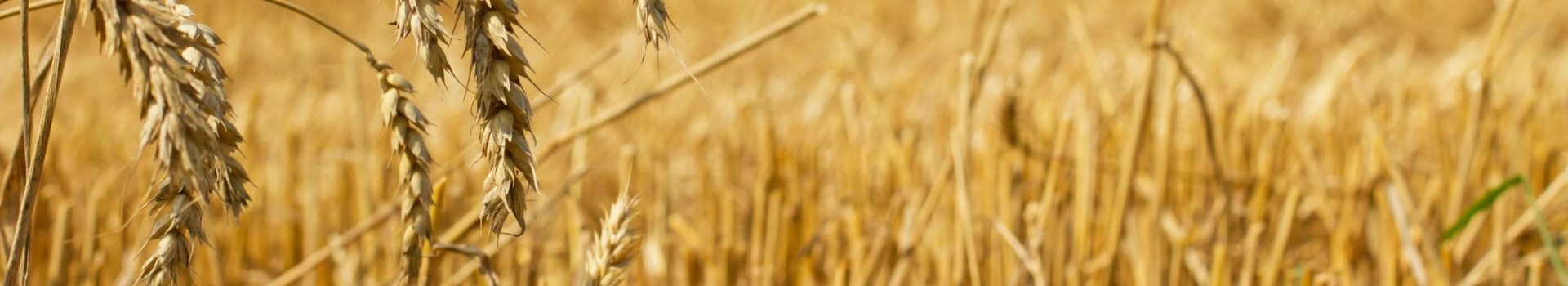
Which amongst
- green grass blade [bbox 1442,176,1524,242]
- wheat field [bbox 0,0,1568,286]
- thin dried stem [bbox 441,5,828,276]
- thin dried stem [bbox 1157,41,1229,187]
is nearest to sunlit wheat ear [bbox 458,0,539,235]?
wheat field [bbox 0,0,1568,286]

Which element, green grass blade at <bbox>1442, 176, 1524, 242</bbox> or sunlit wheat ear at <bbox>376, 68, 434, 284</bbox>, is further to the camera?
green grass blade at <bbox>1442, 176, 1524, 242</bbox>

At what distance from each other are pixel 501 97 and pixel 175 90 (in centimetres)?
7

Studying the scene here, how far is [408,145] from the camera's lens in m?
0.31

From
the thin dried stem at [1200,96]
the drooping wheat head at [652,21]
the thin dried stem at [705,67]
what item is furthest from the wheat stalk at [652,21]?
the thin dried stem at [1200,96]

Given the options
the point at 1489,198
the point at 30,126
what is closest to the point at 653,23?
the point at 30,126

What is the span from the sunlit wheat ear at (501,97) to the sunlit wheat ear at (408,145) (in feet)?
0.09

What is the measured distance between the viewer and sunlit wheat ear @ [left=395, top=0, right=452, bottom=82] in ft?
0.83

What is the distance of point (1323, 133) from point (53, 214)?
1.43 m

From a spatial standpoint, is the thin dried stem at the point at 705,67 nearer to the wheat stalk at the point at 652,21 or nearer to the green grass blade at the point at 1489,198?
the wheat stalk at the point at 652,21

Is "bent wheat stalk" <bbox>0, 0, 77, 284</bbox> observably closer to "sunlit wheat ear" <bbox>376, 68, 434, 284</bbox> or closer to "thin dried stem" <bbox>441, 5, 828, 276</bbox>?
"sunlit wheat ear" <bbox>376, 68, 434, 284</bbox>

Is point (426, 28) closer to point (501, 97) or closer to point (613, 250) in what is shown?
point (501, 97)

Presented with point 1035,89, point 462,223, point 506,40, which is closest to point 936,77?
point 1035,89

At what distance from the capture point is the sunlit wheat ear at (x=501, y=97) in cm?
26

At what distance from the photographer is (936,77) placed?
2.05 m
